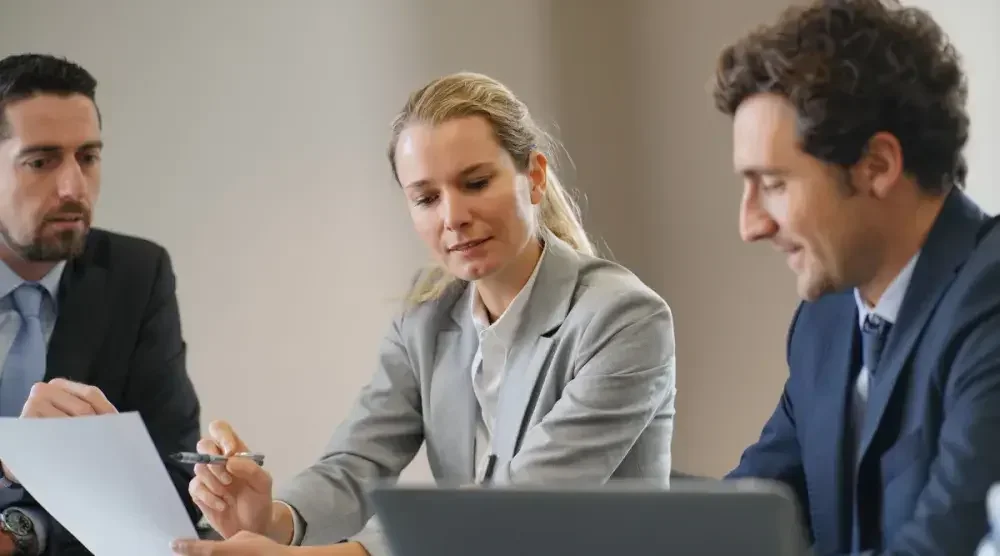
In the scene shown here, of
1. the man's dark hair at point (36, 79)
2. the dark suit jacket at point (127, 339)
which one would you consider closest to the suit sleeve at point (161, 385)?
the dark suit jacket at point (127, 339)

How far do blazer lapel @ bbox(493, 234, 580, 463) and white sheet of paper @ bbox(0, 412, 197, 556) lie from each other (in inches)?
17.4

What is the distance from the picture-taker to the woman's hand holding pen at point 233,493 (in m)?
1.33

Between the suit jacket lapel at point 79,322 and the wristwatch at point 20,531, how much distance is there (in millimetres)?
265

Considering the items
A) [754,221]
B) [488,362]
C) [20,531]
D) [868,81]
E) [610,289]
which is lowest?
[20,531]

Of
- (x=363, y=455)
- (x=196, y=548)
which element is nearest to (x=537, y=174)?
(x=363, y=455)

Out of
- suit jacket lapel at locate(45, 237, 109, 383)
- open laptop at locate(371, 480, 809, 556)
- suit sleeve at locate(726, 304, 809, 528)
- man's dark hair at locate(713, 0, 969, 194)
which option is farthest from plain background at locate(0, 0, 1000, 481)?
open laptop at locate(371, 480, 809, 556)

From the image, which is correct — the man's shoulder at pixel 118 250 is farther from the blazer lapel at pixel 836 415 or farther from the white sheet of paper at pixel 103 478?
the blazer lapel at pixel 836 415

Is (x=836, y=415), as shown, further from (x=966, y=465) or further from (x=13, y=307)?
(x=13, y=307)

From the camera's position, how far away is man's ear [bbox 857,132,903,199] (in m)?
1.04

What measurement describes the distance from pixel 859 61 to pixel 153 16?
1774 millimetres

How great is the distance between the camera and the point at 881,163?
1.05 metres

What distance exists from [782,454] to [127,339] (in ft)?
3.65

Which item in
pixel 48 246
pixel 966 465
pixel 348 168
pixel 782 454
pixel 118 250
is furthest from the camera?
pixel 348 168

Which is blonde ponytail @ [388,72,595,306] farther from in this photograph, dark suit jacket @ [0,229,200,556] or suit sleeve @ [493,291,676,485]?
dark suit jacket @ [0,229,200,556]
